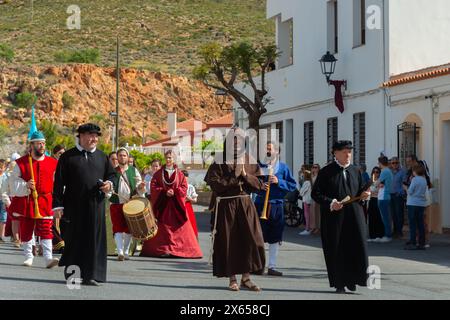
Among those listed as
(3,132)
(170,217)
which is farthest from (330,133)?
(3,132)

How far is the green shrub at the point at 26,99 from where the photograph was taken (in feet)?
310

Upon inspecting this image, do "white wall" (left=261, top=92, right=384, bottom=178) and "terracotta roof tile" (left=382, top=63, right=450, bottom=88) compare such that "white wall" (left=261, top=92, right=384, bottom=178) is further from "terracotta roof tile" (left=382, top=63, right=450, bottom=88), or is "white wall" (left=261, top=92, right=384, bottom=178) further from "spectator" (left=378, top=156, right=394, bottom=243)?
"spectator" (left=378, top=156, right=394, bottom=243)

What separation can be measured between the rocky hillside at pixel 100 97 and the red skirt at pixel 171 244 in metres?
71.7

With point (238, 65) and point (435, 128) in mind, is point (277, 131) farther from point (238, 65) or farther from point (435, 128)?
point (435, 128)

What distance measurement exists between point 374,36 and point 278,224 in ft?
45.5

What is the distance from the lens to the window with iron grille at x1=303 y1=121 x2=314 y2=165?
33.4 meters

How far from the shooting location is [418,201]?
20.3 meters

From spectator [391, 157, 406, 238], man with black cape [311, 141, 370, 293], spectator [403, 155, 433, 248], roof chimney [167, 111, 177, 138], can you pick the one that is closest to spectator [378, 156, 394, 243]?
spectator [391, 157, 406, 238]

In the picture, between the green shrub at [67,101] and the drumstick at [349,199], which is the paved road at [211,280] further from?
the green shrub at [67,101]

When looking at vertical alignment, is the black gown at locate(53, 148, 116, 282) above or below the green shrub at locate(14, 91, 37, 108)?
below

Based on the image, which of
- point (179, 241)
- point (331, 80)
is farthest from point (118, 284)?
point (331, 80)

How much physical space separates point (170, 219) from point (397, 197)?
5.90 metres

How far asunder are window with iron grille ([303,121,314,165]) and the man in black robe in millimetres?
19771
